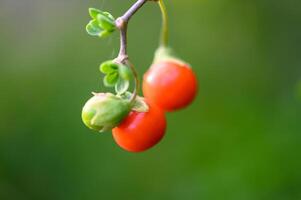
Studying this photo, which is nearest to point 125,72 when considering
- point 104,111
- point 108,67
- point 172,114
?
point 108,67

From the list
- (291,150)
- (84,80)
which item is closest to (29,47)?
(84,80)

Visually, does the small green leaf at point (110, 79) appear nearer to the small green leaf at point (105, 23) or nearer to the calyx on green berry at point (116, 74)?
the calyx on green berry at point (116, 74)

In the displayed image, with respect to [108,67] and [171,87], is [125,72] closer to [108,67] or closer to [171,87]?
[108,67]

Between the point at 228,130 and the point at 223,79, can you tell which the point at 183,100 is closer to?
the point at 228,130

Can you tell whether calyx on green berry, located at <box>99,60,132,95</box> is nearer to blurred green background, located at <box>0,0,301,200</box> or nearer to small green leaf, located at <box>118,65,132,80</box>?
small green leaf, located at <box>118,65,132,80</box>

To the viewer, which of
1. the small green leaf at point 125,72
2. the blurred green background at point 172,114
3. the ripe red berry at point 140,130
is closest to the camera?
the small green leaf at point 125,72

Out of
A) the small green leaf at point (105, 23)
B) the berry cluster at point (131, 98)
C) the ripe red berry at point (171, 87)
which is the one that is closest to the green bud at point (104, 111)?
the berry cluster at point (131, 98)

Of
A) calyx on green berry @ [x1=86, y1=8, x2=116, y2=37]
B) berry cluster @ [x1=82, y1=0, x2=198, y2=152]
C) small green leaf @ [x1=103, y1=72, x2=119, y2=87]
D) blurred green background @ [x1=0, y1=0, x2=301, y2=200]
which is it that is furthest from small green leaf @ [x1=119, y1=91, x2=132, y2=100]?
blurred green background @ [x1=0, y1=0, x2=301, y2=200]
